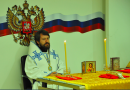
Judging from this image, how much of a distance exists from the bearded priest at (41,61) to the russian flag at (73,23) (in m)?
0.65

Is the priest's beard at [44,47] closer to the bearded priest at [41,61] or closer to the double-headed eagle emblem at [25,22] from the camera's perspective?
the bearded priest at [41,61]

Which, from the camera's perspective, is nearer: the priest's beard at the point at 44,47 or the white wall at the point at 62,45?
the priest's beard at the point at 44,47

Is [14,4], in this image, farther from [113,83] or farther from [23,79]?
[113,83]

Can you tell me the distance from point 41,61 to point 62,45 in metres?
1.21

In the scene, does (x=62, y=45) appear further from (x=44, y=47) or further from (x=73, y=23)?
(x=44, y=47)

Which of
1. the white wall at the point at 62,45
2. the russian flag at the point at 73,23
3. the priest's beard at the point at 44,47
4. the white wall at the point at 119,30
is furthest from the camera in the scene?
the white wall at the point at 119,30

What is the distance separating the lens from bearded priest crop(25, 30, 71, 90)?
3879 millimetres

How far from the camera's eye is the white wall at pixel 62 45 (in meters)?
4.40

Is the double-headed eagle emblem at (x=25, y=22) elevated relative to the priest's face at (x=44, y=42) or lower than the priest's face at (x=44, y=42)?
elevated

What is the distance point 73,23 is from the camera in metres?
5.35

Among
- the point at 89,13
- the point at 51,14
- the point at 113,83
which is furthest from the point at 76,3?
the point at 113,83

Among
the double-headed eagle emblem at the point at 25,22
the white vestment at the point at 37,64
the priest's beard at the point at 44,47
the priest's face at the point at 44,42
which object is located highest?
the double-headed eagle emblem at the point at 25,22

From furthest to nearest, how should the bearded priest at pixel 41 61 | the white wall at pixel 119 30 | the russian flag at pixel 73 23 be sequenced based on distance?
the white wall at pixel 119 30, the russian flag at pixel 73 23, the bearded priest at pixel 41 61

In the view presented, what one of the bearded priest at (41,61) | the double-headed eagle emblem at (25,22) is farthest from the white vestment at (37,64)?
the double-headed eagle emblem at (25,22)
